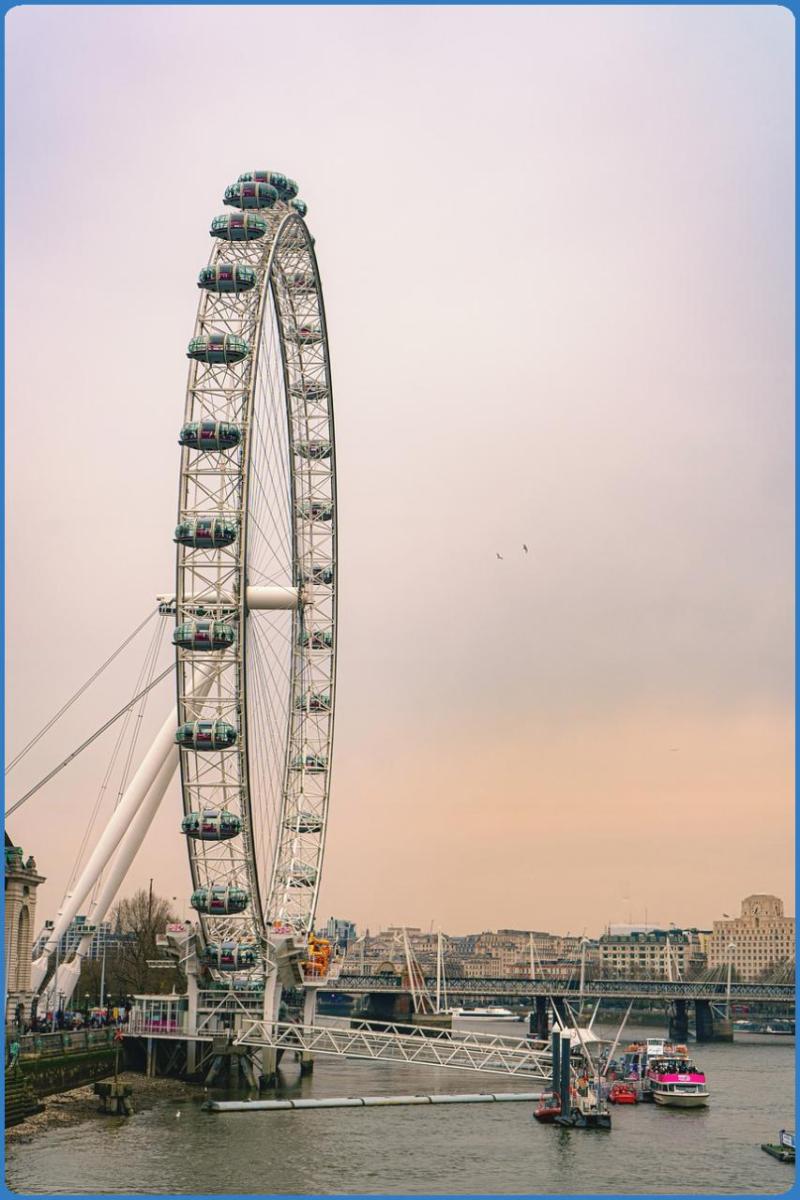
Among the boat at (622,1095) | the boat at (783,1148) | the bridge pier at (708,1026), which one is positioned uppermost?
the boat at (783,1148)

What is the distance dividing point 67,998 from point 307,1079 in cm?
949

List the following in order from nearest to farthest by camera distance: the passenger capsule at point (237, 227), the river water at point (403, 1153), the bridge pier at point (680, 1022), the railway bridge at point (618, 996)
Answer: the river water at point (403, 1153) < the passenger capsule at point (237, 227) < the railway bridge at point (618, 996) < the bridge pier at point (680, 1022)

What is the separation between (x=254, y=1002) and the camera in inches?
2224

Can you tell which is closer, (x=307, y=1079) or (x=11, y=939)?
(x=11, y=939)

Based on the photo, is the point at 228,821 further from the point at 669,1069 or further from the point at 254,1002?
the point at 669,1069

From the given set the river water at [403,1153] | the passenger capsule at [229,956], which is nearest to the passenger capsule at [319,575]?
the passenger capsule at [229,956]

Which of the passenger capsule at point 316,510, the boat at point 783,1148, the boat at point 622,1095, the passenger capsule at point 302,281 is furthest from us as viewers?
the passenger capsule at point 316,510

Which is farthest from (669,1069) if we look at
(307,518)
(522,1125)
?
(307,518)

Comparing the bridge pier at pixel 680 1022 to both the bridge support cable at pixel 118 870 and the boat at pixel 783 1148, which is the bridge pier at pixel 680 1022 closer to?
the bridge support cable at pixel 118 870

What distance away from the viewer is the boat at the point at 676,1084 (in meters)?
53.4

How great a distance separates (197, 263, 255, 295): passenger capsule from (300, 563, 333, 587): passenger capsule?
44.5 ft

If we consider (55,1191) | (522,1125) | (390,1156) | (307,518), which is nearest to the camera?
(55,1191)

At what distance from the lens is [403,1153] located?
1569 inches

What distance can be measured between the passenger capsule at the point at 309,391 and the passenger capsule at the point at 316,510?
14.2 feet
